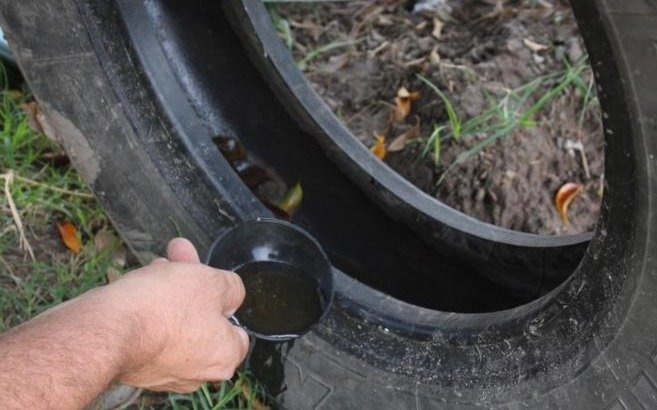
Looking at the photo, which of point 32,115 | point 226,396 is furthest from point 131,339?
point 32,115

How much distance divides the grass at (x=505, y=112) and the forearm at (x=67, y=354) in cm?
157

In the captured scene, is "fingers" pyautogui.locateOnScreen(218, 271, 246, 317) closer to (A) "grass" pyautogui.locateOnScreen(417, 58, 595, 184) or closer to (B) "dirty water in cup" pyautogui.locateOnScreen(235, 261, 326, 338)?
(B) "dirty water in cup" pyautogui.locateOnScreen(235, 261, 326, 338)

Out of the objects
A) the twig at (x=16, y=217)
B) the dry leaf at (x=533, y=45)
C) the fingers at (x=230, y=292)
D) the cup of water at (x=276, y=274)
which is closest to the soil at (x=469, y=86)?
the dry leaf at (x=533, y=45)

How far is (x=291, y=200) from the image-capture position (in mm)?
2564

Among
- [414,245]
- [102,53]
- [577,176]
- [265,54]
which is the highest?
[102,53]

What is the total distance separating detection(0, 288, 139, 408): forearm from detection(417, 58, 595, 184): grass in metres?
1.57

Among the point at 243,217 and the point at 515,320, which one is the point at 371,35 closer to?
the point at 243,217

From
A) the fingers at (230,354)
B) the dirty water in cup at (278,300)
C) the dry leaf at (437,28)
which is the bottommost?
the dry leaf at (437,28)

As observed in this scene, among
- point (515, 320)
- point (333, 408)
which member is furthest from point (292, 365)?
point (515, 320)

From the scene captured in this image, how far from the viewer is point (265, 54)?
245cm

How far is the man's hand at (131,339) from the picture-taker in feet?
4.77

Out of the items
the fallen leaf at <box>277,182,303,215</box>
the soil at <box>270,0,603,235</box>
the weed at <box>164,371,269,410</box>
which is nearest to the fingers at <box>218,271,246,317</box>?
the weed at <box>164,371,269,410</box>

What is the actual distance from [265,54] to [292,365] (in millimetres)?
804

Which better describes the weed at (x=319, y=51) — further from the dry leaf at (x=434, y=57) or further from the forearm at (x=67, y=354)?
the forearm at (x=67, y=354)
